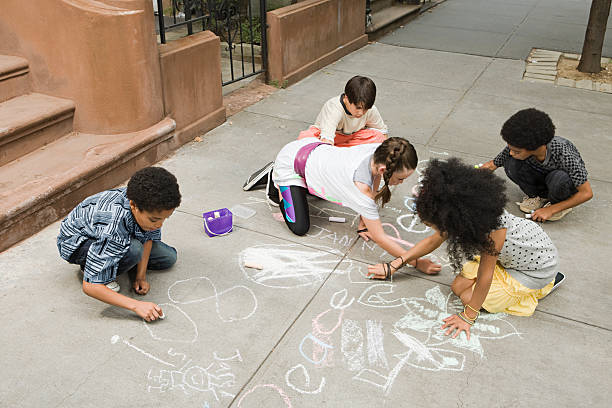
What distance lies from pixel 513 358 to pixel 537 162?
159 cm

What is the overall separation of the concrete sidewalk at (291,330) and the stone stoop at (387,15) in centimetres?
501

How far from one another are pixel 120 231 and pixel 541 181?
2.82 meters

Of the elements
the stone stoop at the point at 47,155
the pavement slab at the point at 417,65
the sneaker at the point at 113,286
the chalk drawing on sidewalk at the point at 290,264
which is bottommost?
the chalk drawing on sidewalk at the point at 290,264

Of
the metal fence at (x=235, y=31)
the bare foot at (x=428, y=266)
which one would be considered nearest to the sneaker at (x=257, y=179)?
the bare foot at (x=428, y=266)

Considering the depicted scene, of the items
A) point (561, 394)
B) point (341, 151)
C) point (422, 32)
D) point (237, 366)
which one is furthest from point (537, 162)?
point (422, 32)

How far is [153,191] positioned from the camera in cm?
247

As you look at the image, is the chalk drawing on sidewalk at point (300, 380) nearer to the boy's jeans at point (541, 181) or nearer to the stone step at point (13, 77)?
the boy's jeans at point (541, 181)

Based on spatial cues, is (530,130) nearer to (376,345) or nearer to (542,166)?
(542,166)

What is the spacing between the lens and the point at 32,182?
3.52m

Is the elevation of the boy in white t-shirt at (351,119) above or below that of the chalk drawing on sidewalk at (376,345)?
above

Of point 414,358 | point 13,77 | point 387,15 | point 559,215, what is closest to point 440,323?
point 414,358

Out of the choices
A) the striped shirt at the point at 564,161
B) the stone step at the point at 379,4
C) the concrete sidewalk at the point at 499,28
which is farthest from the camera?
the stone step at the point at 379,4

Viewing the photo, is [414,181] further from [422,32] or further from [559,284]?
[422,32]

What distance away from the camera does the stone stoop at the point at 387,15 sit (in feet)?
27.9
